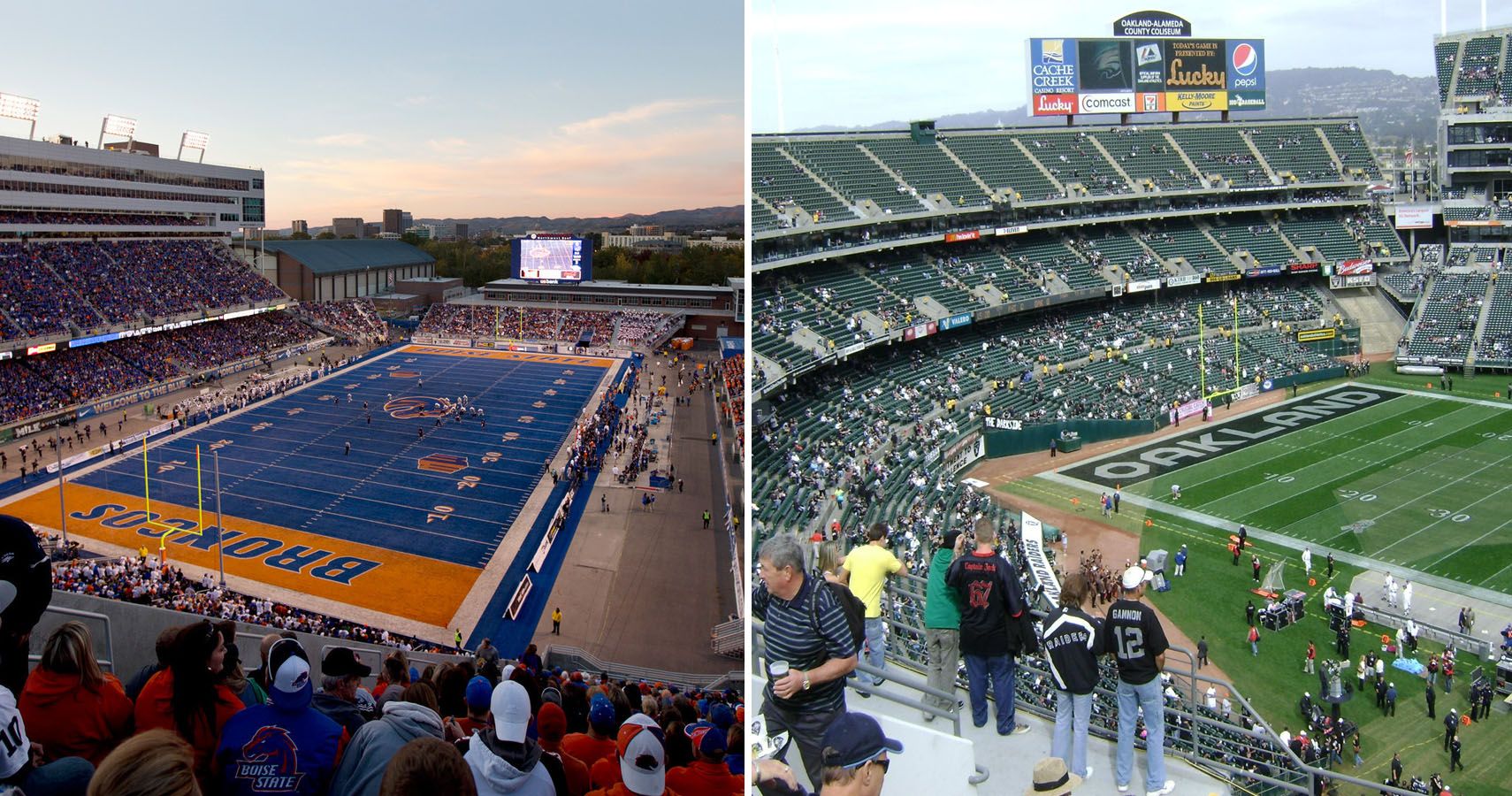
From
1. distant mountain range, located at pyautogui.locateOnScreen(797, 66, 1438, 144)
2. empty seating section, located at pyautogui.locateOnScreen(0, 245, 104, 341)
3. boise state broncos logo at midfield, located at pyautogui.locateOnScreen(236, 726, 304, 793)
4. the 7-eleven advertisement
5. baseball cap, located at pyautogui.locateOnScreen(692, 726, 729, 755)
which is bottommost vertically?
the 7-eleven advertisement

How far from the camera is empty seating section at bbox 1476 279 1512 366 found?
85.1 ft

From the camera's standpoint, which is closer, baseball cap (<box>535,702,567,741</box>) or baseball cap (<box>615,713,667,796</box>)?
baseball cap (<box>615,713,667,796</box>)

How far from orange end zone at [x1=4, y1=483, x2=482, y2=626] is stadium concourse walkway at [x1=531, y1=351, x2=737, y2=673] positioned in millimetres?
1719

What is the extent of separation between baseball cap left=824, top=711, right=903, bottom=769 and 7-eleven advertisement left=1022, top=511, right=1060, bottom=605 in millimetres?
9114

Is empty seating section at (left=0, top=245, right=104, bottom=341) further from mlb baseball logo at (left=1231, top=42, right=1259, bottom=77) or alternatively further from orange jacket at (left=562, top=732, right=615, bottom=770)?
mlb baseball logo at (left=1231, top=42, right=1259, bottom=77)

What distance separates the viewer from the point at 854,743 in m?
2.13

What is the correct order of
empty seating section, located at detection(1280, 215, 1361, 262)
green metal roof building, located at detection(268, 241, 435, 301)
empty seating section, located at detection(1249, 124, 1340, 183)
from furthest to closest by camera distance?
green metal roof building, located at detection(268, 241, 435, 301)
empty seating section, located at detection(1249, 124, 1340, 183)
empty seating section, located at detection(1280, 215, 1361, 262)

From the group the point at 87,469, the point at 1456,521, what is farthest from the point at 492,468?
the point at 1456,521

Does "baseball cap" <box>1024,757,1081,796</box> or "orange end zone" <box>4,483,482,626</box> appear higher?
"baseball cap" <box>1024,757,1081,796</box>

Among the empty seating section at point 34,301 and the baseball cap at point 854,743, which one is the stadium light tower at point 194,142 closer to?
the empty seating section at point 34,301

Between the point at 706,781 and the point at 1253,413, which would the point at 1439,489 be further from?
the point at 706,781

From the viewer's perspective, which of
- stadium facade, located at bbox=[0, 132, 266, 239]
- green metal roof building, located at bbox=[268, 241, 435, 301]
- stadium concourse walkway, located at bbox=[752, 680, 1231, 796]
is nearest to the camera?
stadium concourse walkway, located at bbox=[752, 680, 1231, 796]

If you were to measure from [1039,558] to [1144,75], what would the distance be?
2572 centimetres

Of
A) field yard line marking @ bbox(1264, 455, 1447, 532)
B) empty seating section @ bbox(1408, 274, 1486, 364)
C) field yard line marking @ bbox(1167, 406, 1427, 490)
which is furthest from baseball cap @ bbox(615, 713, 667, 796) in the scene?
empty seating section @ bbox(1408, 274, 1486, 364)
